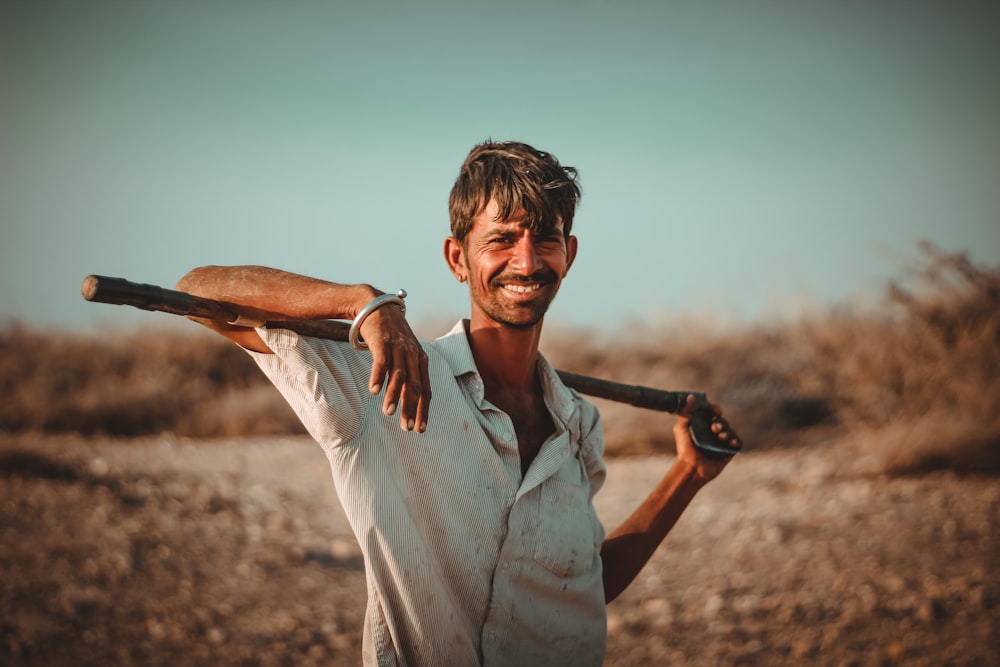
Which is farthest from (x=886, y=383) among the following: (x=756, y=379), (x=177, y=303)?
(x=177, y=303)

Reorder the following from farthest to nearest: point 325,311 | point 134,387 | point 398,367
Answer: point 134,387 < point 325,311 < point 398,367

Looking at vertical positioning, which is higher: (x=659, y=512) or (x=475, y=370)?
(x=475, y=370)

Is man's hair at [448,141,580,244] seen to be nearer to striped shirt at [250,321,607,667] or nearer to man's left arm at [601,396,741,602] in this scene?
striped shirt at [250,321,607,667]

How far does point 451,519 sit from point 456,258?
750 millimetres

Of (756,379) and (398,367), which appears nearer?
(398,367)

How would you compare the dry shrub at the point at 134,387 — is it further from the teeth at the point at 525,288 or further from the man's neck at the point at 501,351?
the teeth at the point at 525,288

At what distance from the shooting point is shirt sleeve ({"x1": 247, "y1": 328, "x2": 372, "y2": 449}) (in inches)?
64.2

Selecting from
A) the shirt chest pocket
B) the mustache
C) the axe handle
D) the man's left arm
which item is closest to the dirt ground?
the man's left arm

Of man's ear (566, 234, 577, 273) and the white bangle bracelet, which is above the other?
man's ear (566, 234, 577, 273)

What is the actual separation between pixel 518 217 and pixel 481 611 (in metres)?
0.98

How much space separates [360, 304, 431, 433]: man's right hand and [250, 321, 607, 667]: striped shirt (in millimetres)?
199

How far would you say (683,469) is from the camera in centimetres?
263

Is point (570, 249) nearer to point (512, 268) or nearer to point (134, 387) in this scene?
point (512, 268)

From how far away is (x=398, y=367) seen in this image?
4.83ft
